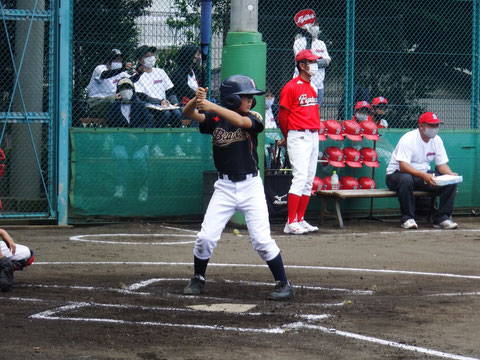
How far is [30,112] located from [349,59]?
4683mm

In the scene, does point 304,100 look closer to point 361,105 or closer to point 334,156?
point 334,156

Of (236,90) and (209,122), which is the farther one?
(209,122)

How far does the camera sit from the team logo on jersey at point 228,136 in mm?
7117

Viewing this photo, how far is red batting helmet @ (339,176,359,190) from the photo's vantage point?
1272cm

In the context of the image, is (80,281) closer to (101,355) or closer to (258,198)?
(258,198)

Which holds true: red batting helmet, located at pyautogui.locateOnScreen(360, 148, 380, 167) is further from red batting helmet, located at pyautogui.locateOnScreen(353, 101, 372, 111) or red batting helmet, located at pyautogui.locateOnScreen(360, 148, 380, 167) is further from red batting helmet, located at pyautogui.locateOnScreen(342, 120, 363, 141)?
red batting helmet, located at pyautogui.locateOnScreen(353, 101, 372, 111)

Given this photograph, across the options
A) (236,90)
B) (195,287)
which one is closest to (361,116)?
(236,90)

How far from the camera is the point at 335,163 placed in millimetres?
12602

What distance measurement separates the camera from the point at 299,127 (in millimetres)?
11148

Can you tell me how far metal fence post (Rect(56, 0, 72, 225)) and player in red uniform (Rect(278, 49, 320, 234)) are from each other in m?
2.76

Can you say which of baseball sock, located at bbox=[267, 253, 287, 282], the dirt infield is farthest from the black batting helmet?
the dirt infield

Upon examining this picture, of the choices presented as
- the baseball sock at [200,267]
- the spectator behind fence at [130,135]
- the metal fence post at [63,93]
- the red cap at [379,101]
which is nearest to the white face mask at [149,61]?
the spectator behind fence at [130,135]

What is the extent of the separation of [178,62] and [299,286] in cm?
566

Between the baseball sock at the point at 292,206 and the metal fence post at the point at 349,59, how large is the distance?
241 centimetres
